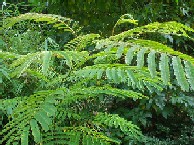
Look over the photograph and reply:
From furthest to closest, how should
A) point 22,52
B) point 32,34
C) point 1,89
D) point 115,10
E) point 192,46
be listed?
point 192,46 < point 115,10 < point 32,34 < point 22,52 < point 1,89

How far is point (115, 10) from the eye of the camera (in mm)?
3102

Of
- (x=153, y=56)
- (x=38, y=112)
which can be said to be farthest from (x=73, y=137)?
(x=153, y=56)

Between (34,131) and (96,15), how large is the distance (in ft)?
7.18

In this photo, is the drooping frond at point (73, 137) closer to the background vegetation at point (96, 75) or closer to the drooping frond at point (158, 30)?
the background vegetation at point (96, 75)

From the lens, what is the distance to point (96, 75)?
1.40 metres

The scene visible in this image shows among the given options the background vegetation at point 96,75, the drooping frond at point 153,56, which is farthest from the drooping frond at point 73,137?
the drooping frond at point 153,56

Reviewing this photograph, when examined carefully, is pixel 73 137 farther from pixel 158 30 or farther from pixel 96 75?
pixel 158 30

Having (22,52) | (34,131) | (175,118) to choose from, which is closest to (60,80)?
(34,131)

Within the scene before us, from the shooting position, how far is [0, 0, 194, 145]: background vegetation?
1.15 m

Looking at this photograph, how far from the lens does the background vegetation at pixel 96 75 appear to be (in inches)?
45.4

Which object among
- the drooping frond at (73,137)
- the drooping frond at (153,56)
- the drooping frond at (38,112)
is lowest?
the drooping frond at (73,137)

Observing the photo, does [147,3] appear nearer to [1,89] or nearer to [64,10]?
[64,10]

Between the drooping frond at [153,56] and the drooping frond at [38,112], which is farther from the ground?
the drooping frond at [153,56]

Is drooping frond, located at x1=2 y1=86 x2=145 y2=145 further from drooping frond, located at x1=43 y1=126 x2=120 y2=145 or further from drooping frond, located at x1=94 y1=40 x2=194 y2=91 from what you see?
drooping frond, located at x1=94 y1=40 x2=194 y2=91
